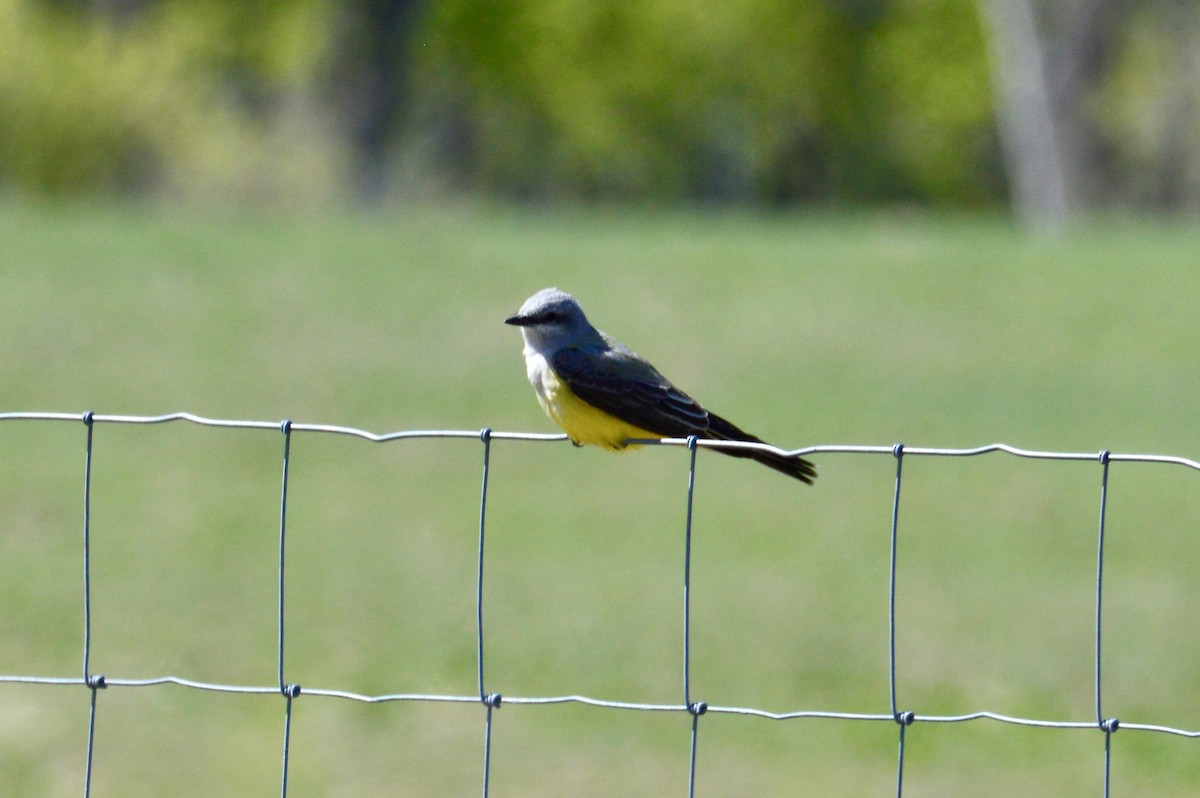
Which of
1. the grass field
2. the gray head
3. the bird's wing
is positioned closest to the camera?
the bird's wing

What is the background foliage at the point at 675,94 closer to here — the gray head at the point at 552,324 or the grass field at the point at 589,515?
the grass field at the point at 589,515

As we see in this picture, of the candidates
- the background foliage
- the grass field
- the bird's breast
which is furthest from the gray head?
the background foliage

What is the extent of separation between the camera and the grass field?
30.1ft

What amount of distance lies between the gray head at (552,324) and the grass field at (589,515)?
4.13 meters

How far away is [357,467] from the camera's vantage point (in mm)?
13930

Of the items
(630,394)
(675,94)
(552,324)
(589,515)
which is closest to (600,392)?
(630,394)

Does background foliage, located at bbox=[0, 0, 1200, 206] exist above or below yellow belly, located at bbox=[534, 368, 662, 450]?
above

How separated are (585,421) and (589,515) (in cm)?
804

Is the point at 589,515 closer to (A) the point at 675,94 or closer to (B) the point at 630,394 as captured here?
(B) the point at 630,394

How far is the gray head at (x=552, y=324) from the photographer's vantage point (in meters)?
5.12

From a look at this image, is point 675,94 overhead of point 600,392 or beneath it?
overhead

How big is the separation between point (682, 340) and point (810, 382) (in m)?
1.71

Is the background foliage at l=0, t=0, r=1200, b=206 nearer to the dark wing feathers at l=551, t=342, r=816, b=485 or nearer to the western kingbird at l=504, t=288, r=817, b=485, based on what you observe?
the western kingbird at l=504, t=288, r=817, b=485

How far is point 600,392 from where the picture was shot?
16.1ft
